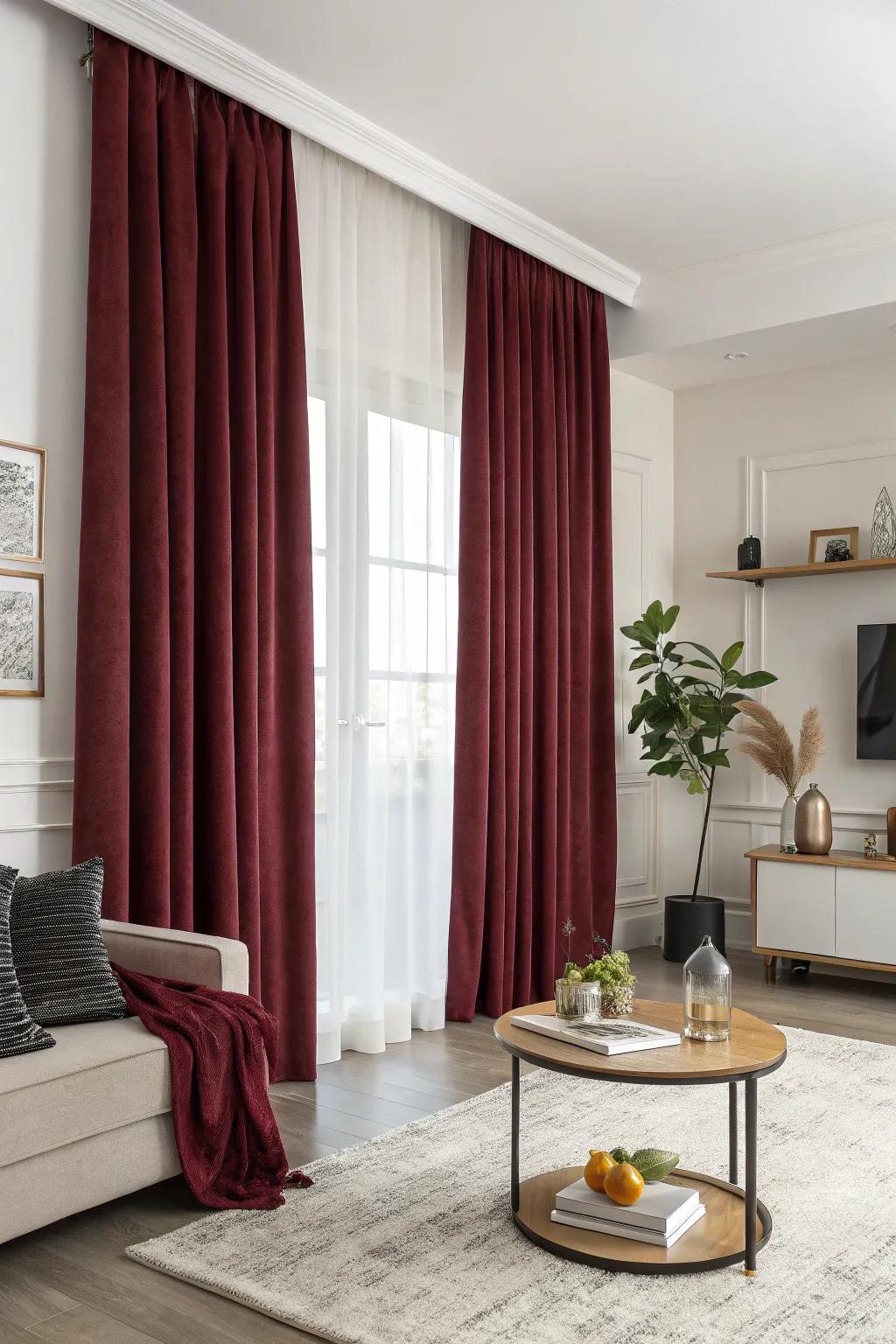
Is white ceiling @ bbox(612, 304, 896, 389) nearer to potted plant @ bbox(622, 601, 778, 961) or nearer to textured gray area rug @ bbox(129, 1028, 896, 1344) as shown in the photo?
potted plant @ bbox(622, 601, 778, 961)

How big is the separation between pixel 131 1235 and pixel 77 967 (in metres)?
0.57

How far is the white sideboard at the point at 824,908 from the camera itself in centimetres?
484

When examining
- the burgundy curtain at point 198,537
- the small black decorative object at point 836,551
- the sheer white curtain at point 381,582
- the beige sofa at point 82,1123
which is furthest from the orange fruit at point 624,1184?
the small black decorative object at point 836,551

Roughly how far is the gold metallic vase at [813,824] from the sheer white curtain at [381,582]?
1.64 metres

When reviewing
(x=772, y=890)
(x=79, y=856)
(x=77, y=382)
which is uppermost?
(x=77, y=382)

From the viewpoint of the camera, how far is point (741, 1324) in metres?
2.14

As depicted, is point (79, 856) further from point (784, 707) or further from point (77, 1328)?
point (784, 707)

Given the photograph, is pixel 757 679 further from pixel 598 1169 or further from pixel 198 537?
pixel 598 1169

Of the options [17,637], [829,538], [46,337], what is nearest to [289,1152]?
[17,637]

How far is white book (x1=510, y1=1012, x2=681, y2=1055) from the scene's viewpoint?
94.3 inches

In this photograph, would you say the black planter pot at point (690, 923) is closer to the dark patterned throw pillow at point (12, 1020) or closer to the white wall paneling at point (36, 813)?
the white wall paneling at point (36, 813)

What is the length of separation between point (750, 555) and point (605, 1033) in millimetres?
3670

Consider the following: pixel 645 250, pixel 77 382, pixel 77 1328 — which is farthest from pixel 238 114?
pixel 77 1328

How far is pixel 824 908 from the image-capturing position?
4996 millimetres
